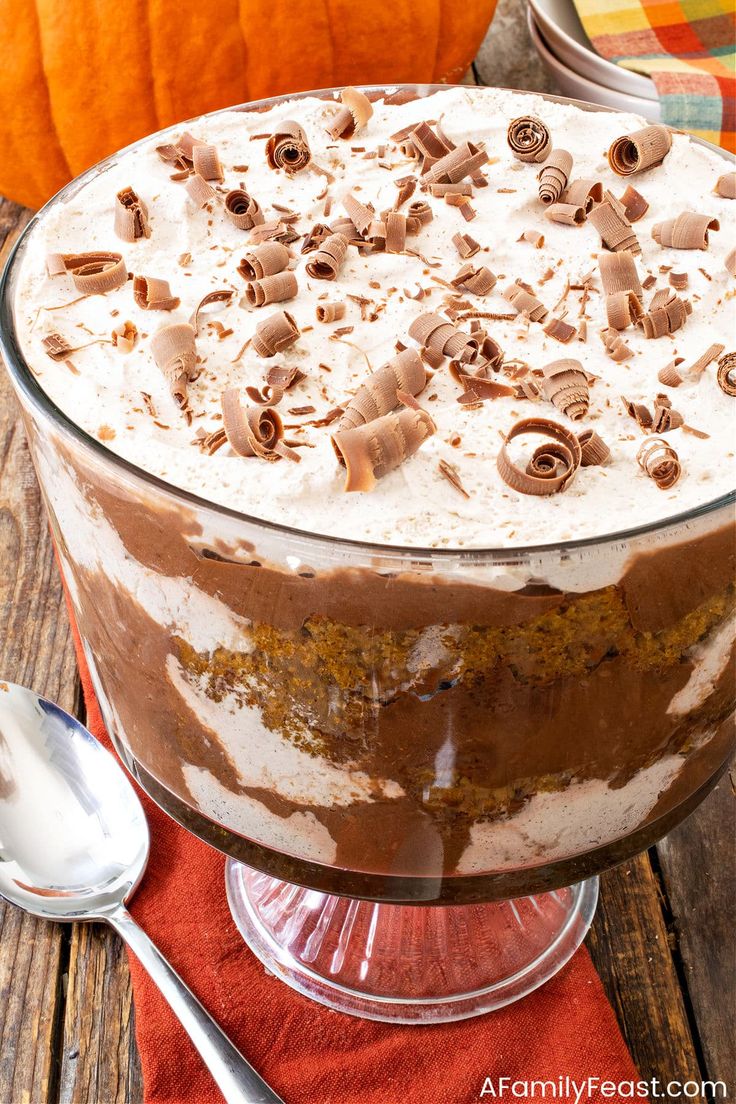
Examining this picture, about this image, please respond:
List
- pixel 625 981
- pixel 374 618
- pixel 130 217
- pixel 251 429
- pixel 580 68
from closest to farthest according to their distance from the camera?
pixel 374 618 < pixel 251 429 < pixel 130 217 < pixel 625 981 < pixel 580 68

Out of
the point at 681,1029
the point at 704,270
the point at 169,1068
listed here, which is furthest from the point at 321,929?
the point at 704,270

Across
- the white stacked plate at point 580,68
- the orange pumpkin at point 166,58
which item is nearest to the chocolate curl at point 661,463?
the white stacked plate at point 580,68

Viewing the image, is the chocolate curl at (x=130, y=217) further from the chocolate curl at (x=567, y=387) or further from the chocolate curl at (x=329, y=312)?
the chocolate curl at (x=567, y=387)

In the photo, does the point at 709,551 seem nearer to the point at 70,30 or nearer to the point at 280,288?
the point at 280,288

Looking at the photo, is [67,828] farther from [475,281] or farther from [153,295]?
[475,281]

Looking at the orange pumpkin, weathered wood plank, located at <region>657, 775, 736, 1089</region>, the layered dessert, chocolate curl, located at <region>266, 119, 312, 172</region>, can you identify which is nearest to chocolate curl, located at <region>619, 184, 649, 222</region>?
the layered dessert

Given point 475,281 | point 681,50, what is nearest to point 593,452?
point 475,281

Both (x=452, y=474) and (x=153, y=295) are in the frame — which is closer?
(x=452, y=474)
